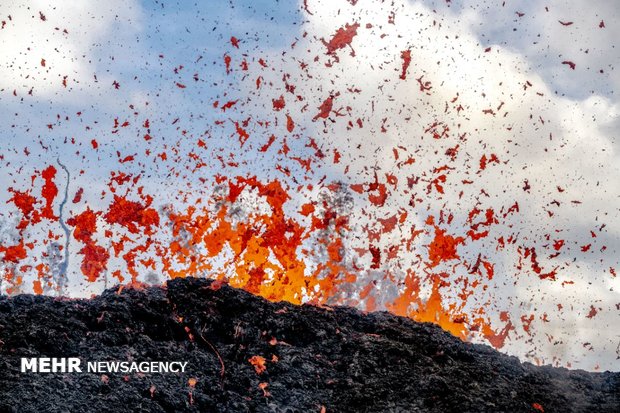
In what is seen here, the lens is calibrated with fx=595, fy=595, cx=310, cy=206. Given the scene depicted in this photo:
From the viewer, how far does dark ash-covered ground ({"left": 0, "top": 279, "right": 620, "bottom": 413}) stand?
10477mm

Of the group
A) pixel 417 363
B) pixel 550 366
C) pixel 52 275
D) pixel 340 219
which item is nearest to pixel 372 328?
pixel 417 363

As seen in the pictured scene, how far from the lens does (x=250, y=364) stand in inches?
456

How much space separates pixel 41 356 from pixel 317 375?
516 centimetres

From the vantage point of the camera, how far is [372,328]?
13766mm

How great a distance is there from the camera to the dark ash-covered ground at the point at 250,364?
34.4 feet

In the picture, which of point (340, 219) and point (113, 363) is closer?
point (113, 363)

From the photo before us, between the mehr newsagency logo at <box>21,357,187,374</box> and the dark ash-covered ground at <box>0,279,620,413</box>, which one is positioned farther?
the mehr newsagency logo at <box>21,357,187,374</box>

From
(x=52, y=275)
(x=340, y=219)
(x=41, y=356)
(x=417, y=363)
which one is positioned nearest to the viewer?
(x=41, y=356)

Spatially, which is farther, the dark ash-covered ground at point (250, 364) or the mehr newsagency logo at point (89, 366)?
the mehr newsagency logo at point (89, 366)

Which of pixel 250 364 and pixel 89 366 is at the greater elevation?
pixel 89 366

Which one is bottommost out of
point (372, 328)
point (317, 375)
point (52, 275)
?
point (317, 375)

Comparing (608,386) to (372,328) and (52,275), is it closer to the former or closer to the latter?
(372,328)

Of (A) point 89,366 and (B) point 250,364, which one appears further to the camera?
(B) point 250,364

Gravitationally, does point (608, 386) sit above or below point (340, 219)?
below
